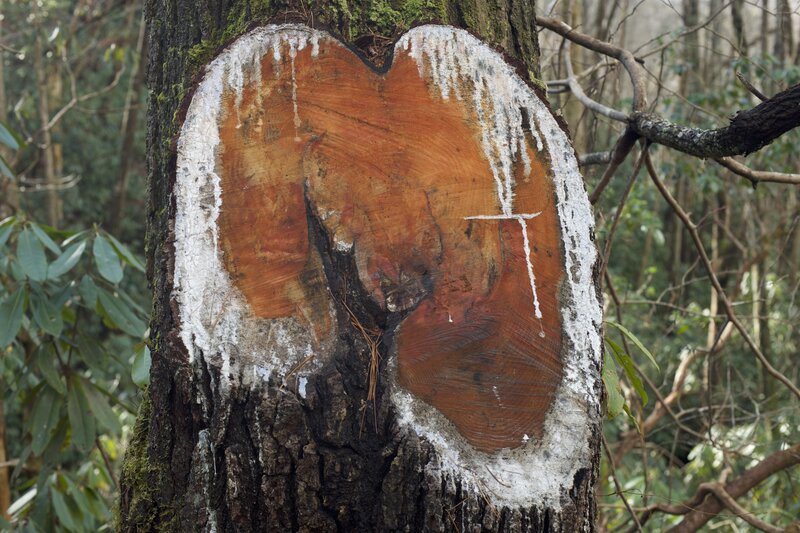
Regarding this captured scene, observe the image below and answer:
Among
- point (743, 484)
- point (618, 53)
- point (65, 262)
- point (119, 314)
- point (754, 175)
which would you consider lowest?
point (743, 484)

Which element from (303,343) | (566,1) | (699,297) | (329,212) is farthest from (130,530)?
(699,297)

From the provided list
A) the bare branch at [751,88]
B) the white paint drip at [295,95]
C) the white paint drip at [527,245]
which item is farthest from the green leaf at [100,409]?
the bare branch at [751,88]

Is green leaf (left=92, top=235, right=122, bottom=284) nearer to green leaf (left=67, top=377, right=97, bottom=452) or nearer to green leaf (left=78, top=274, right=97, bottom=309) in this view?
green leaf (left=78, top=274, right=97, bottom=309)

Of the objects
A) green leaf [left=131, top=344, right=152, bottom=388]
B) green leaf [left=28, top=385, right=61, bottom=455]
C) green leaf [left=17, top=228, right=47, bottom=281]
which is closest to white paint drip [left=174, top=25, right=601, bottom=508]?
green leaf [left=131, top=344, right=152, bottom=388]

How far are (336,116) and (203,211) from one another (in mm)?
238

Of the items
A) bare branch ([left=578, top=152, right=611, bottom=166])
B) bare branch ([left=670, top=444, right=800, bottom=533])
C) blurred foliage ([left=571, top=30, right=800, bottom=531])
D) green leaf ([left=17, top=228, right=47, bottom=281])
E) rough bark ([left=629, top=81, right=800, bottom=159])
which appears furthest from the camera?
blurred foliage ([left=571, top=30, right=800, bottom=531])

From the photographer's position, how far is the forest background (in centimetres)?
206

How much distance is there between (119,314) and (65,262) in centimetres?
23

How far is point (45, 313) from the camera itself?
2.06 m

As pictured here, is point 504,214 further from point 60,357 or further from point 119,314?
point 60,357

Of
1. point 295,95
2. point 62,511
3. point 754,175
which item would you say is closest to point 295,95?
point 295,95

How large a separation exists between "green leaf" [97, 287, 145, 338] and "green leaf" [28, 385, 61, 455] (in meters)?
0.33

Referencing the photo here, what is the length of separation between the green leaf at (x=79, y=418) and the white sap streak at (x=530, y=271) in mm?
1498

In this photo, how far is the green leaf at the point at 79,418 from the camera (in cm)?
219
